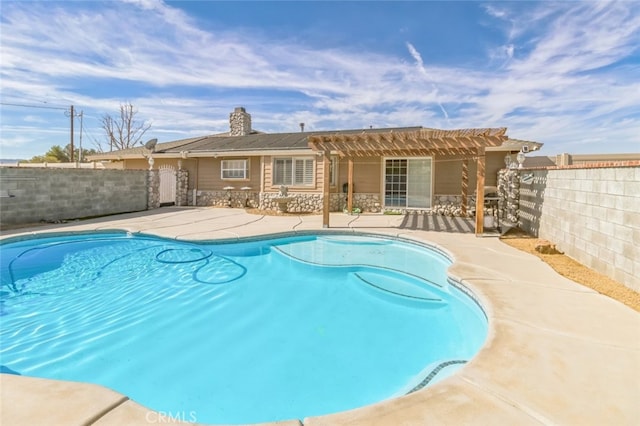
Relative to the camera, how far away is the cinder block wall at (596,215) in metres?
4.55

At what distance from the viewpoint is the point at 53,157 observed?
3494 centimetres

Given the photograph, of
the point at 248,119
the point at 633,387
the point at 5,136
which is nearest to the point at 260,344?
the point at 633,387

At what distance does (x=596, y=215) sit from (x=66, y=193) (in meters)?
15.5

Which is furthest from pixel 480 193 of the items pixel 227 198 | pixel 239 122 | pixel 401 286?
pixel 239 122

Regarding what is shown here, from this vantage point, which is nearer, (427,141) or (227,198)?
(427,141)

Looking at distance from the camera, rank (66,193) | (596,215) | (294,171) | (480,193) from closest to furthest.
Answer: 1. (596,215)
2. (480,193)
3. (66,193)
4. (294,171)

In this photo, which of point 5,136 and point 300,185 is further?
point 5,136

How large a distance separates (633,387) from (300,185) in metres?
13.8

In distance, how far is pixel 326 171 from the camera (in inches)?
408

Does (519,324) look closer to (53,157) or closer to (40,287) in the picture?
(40,287)

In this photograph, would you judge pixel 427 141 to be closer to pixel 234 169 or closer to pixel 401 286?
pixel 401 286

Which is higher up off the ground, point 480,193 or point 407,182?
point 407,182

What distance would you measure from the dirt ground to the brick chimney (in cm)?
1836

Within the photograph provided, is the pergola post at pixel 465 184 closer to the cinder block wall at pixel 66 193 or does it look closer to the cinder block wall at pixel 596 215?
the cinder block wall at pixel 596 215
